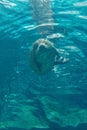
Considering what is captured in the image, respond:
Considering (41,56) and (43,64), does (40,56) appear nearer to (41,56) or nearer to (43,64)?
(41,56)

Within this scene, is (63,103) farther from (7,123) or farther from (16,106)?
(7,123)

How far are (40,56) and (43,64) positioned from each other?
0.46 m

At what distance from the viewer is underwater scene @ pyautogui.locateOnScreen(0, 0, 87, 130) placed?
1329 centimetres

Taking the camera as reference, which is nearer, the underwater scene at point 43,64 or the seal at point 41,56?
the seal at point 41,56

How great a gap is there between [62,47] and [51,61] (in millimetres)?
6075

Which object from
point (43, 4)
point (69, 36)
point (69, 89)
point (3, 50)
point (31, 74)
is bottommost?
point (69, 89)

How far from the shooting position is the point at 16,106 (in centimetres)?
2334

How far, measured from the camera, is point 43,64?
982 centimetres

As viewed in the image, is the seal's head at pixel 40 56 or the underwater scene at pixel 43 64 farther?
the underwater scene at pixel 43 64

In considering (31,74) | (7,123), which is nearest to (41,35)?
(31,74)

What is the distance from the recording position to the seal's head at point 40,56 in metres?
9.54

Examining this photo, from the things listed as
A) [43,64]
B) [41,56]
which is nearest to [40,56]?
[41,56]

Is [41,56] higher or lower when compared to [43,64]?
higher

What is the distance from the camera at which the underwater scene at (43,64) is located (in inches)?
523
